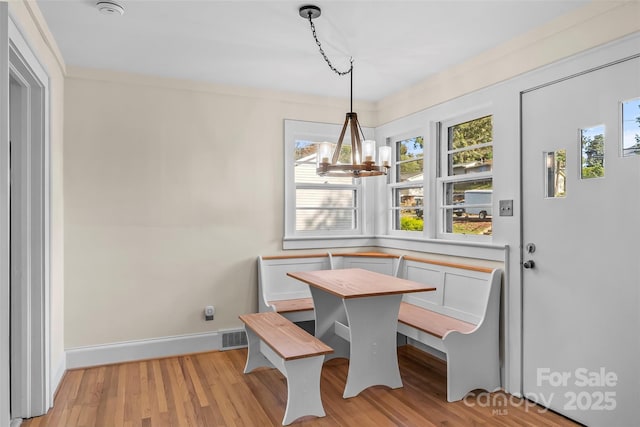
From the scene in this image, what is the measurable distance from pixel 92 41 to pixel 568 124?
3352mm

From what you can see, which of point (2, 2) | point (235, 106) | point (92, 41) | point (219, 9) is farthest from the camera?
point (235, 106)

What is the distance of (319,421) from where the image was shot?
2.63 m

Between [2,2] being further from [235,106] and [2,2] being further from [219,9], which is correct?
[235,106]

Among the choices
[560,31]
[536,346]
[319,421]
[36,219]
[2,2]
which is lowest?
[319,421]

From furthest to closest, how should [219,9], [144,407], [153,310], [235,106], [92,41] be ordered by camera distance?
[235,106]
[153,310]
[92,41]
[144,407]
[219,9]

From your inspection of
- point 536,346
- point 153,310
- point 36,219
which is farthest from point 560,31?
point 153,310

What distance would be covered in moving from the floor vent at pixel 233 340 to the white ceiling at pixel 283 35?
2428 mm

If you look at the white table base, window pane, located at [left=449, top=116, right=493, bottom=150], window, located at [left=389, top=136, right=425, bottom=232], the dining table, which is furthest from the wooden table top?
window pane, located at [left=449, top=116, right=493, bottom=150]

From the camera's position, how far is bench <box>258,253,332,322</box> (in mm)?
4043

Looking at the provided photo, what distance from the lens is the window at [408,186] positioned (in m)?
4.18

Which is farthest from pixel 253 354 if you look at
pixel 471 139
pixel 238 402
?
pixel 471 139

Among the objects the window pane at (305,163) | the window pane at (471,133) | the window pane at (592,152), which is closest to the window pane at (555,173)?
the window pane at (592,152)

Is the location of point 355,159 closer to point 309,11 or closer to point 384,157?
point 384,157

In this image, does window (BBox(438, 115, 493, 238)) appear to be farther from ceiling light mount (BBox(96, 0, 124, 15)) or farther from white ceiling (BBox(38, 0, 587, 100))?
ceiling light mount (BBox(96, 0, 124, 15))
